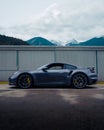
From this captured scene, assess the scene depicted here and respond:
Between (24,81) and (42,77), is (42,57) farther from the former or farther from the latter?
(24,81)

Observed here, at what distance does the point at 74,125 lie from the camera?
6.20 m

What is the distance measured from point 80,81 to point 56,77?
3.90 feet

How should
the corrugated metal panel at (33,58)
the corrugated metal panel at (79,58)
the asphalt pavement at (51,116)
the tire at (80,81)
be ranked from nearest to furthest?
the asphalt pavement at (51,116) < the tire at (80,81) < the corrugated metal panel at (33,58) < the corrugated metal panel at (79,58)

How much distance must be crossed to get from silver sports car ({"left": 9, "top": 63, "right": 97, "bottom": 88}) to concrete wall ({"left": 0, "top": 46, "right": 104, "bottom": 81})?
723 centimetres

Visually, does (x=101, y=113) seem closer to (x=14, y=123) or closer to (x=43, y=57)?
(x=14, y=123)

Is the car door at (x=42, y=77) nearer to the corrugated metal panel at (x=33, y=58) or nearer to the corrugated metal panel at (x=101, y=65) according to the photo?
the corrugated metal panel at (x=33, y=58)

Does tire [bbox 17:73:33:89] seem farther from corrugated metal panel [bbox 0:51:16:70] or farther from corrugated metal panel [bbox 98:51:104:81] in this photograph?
corrugated metal panel [bbox 98:51:104:81]

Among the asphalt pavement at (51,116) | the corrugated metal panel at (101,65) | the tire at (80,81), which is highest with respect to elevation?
the corrugated metal panel at (101,65)

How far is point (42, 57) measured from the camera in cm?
2359

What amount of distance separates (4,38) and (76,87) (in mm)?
36434

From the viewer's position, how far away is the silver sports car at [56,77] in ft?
52.4

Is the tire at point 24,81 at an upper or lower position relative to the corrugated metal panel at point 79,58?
lower

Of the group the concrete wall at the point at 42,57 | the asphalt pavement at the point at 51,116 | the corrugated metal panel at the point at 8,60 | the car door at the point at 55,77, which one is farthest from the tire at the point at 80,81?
the corrugated metal panel at the point at 8,60

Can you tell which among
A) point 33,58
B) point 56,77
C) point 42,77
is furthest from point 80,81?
point 33,58
